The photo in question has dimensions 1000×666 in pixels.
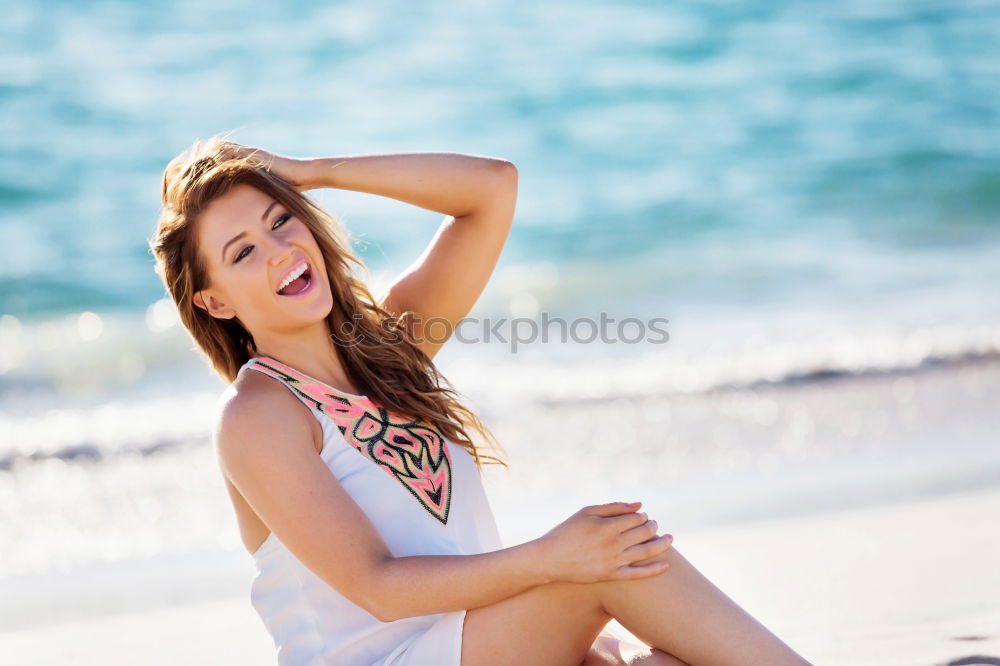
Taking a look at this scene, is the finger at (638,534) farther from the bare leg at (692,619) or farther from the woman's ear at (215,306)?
the woman's ear at (215,306)

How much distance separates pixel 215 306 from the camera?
9.19ft

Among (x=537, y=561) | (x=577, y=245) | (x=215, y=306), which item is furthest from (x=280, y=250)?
(x=577, y=245)

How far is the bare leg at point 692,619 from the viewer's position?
2.39m

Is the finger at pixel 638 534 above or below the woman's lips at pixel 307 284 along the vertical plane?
below

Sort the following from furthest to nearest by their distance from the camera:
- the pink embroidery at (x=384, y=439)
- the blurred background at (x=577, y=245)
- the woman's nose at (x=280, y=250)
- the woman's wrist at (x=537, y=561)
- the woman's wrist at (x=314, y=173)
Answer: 1. the blurred background at (x=577, y=245)
2. the woman's wrist at (x=314, y=173)
3. the woman's nose at (x=280, y=250)
4. the pink embroidery at (x=384, y=439)
5. the woman's wrist at (x=537, y=561)

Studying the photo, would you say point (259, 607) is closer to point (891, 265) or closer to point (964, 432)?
point (964, 432)

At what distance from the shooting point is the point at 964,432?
18.2 feet

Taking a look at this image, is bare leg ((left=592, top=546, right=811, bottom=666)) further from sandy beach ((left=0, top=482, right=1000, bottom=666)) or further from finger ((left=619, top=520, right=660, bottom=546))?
sandy beach ((left=0, top=482, right=1000, bottom=666))

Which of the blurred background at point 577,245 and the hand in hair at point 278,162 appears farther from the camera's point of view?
the blurred background at point 577,245

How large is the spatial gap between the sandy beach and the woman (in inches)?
39.2

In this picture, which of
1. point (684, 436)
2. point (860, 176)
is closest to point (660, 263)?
point (860, 176)

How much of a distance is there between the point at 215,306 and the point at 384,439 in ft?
1.74

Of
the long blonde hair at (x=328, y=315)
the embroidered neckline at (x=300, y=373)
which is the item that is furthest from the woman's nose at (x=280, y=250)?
the embroidered neckline at (x=300, y=373)

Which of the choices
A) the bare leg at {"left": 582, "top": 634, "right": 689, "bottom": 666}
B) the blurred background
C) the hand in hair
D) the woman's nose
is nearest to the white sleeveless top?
the woman's nose
